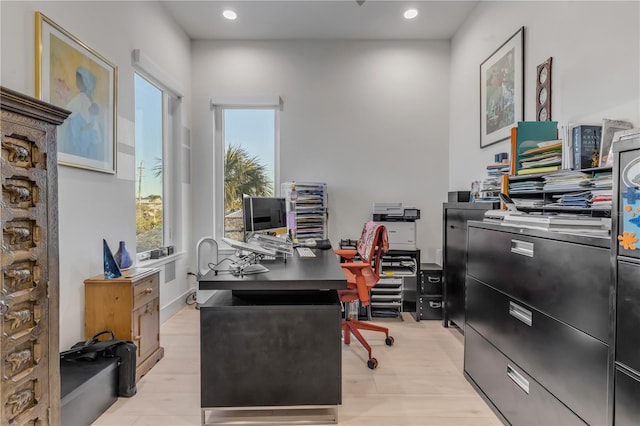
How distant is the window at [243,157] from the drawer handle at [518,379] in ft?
9.79

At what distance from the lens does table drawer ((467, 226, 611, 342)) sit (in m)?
1.24

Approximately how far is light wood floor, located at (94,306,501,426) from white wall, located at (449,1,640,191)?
1.71 meters

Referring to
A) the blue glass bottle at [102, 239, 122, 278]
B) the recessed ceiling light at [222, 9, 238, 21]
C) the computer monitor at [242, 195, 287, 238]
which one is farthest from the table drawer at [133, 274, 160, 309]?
the recessed ceiling light at [222, 9, 238, 21]

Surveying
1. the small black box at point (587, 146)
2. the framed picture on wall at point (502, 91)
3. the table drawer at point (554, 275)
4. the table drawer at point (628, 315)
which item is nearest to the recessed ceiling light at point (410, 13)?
the framed picture on wall at point (502, 91)

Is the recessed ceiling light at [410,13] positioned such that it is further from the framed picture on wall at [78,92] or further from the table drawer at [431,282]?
the framed picture on wall at [78,92]

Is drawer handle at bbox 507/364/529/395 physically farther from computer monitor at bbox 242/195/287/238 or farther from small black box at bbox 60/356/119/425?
small black box at bbox 60/356/119/425

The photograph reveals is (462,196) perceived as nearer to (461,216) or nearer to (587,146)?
(461,216)

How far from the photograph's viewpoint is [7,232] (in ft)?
3.84

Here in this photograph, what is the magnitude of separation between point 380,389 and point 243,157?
298cm

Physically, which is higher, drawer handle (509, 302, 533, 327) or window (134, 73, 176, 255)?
window (134, 73, 176, 255)

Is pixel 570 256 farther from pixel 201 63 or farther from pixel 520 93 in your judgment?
pixel 201 63

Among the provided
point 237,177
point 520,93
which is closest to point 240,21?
point 237,177

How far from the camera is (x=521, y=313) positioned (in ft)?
5.48

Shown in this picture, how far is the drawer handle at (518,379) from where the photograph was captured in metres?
1.63
